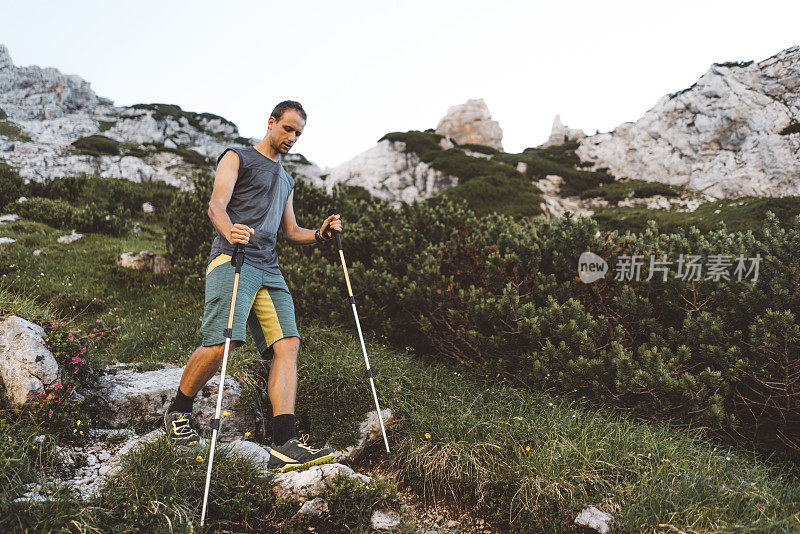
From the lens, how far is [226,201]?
10.6 ft

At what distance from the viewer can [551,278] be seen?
16.5 ft

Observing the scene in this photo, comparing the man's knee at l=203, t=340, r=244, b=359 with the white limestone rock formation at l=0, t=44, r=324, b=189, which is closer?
the man's knee at l=203, t=340, r=244, b=359

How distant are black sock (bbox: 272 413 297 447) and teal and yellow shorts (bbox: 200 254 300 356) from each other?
560 millimetres

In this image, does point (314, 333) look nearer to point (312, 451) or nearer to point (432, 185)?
point (312, 451)

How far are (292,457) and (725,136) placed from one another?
1394 inches

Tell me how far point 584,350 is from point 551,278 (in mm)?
1042

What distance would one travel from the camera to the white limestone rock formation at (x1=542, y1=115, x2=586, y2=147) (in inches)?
2473

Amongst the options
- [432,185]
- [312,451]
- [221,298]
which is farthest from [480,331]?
[432,185]

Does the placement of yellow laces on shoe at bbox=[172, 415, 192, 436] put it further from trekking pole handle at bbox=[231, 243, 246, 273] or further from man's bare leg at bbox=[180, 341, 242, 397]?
trekking pole handle at bbox=[231, 243, 246, 273]

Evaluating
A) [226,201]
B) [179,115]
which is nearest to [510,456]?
[226,201]

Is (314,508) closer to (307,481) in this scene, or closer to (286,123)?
(307,481)

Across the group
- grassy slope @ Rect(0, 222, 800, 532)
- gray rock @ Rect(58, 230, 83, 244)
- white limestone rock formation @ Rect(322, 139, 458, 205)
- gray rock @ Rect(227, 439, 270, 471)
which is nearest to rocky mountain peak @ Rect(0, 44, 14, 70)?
white limestone rock formation @ Rect(322, 139, 458, 205)

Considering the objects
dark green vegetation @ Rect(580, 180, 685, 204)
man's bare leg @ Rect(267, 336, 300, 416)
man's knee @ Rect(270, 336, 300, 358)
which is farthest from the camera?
dark green vegetation @ Rect(580, 180, 685, 204)

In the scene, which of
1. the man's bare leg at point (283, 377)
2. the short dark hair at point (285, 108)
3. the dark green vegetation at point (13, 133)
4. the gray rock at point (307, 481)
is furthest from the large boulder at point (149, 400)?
the dark green vegetation at point (13, 133)
